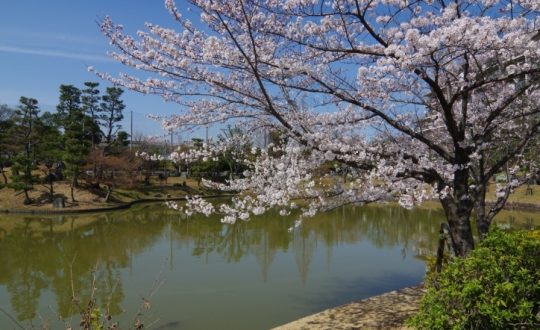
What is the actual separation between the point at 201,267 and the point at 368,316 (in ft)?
16.6

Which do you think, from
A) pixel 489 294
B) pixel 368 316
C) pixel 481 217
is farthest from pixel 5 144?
pixel 489 294

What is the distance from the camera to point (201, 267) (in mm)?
9062

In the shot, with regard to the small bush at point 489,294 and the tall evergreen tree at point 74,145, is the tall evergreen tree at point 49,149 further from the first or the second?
the small bush at point 489,294

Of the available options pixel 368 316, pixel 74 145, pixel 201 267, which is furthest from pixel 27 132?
pixel 368 316

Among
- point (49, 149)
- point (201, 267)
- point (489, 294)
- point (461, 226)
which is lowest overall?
point (201, 267)

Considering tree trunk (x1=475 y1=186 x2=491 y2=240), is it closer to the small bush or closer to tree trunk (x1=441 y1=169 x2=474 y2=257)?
tree trunk (x1=441 y1=169 x2=474 y2=257)

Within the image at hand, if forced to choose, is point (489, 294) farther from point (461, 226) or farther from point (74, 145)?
point (74, 145)

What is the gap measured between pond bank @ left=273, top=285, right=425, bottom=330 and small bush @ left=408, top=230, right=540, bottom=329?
169cm

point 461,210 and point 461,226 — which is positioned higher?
point 461,210

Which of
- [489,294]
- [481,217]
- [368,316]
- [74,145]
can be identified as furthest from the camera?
[74,145]

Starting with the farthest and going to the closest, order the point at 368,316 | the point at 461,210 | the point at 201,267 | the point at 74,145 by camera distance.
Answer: the point at 74,145
the point at 201,267
the point at 368,316
the point at 461,210

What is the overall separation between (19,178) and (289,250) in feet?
48.3

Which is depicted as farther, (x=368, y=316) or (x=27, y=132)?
(x=27, y=132)

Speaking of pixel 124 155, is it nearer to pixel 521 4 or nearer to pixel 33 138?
pixel 33 138
